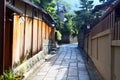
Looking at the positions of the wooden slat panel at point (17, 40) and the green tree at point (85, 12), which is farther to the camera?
the green tree at point (85, 12)

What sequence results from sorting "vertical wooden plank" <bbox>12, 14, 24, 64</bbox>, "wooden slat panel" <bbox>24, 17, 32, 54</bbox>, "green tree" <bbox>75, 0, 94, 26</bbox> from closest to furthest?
"vertical wooden plank" <bbox>12, 14, 24, 64</bbox> < "wooden slat panel" <bbox>24, 17, 32, 54</bbox> < "green tree" <bbox>75, 0, 94, 26</bbox>

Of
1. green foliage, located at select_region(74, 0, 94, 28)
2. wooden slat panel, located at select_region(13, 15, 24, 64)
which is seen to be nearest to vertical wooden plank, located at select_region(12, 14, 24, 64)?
wooden slat panel, located at select_region(13, 15, 24, 64)

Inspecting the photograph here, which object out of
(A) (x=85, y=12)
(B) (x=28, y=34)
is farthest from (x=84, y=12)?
(B) (x=28, y=34)

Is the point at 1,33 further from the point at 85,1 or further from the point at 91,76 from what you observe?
the point at 85,1

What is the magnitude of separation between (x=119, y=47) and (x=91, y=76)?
497cm

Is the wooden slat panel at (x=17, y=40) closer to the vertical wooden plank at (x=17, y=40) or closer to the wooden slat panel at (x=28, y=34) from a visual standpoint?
the vertical wooden plank at (x=17, y=40)

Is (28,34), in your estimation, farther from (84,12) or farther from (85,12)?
(84,12)

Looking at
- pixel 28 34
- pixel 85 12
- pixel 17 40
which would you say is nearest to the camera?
pixel 17 40

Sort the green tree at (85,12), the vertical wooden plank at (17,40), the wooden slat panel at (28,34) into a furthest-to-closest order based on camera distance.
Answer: the green tree at (85,12)
the wooden slat panel at (28,34)
the vertical wooden plank at (17,40)

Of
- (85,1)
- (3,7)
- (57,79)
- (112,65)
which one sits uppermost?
(85,1)

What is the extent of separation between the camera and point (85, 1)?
3331cm

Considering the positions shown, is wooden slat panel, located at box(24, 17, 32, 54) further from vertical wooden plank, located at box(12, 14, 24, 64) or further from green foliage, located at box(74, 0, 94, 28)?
green foliage, located at box(74, 0, 94, 28)

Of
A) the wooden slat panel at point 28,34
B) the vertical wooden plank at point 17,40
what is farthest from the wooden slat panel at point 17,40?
the wooden slat panel at point 28,34

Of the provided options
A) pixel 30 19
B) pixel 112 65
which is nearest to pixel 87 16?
pixel 30 19
